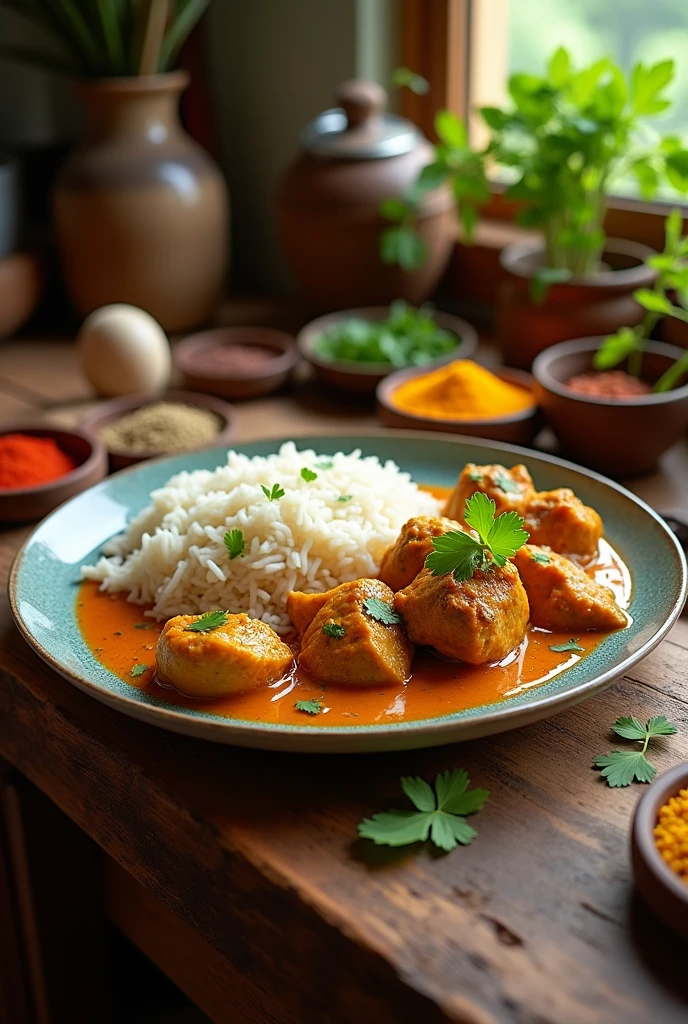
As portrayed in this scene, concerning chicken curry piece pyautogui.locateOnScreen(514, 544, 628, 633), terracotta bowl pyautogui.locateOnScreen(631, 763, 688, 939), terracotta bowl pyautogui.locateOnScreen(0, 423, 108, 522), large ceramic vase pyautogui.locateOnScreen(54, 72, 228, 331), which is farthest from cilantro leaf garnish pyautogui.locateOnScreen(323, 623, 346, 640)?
large ceramic vase pyautogui.locateOnScreen(54, 72, 228, 331)

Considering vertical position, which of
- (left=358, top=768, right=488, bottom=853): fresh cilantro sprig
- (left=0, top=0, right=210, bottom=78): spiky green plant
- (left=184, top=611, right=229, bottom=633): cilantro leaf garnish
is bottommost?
(left=358, top=768, right=488, bottom=853): fresh cilantro sprig

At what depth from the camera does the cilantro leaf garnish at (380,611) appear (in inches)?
42.9

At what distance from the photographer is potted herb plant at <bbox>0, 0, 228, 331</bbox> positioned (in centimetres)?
226

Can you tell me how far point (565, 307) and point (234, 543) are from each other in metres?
0.94

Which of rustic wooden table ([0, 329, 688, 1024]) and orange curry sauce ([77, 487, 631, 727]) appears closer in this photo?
rustic wooden table ([0, 329, 688, 1024])

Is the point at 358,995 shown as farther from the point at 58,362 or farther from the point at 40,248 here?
the point at 40,248

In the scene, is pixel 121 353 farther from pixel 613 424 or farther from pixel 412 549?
pixel 412 549

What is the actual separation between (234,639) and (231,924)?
0.87ft

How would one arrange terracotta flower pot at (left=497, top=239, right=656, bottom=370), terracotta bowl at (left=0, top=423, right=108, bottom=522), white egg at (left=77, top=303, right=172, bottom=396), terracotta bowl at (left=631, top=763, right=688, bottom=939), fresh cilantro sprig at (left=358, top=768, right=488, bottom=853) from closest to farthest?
terracotta bowl at (left=631, top=763, right=688, bottom=939) → fresh cilantro sprig at (left=358, top=768, right=488, bottom=853) → terracotta bowl at (left=0, top=423, right=108, bottom=522) → terracotta flower pot at (left=497, top=239, right=656, bottom=370) → white egg at (left=77, top=303, right=172, bottom=396)

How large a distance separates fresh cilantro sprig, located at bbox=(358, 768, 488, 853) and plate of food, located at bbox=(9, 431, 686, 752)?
0.18 feet

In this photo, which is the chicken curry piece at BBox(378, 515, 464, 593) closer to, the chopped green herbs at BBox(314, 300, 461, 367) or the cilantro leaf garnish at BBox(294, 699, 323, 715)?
the cilantro leaf garnish at BBox(294, 699, 323, 715)

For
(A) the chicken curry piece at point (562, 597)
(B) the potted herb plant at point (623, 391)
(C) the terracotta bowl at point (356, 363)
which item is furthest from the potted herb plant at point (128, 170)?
(A) the chicken curry piece at point (562, 597)

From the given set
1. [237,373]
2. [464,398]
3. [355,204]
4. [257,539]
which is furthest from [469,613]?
[355,204]

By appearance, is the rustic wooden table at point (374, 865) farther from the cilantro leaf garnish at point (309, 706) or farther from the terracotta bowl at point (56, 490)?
the terracotta bowl at point (56, 490)
